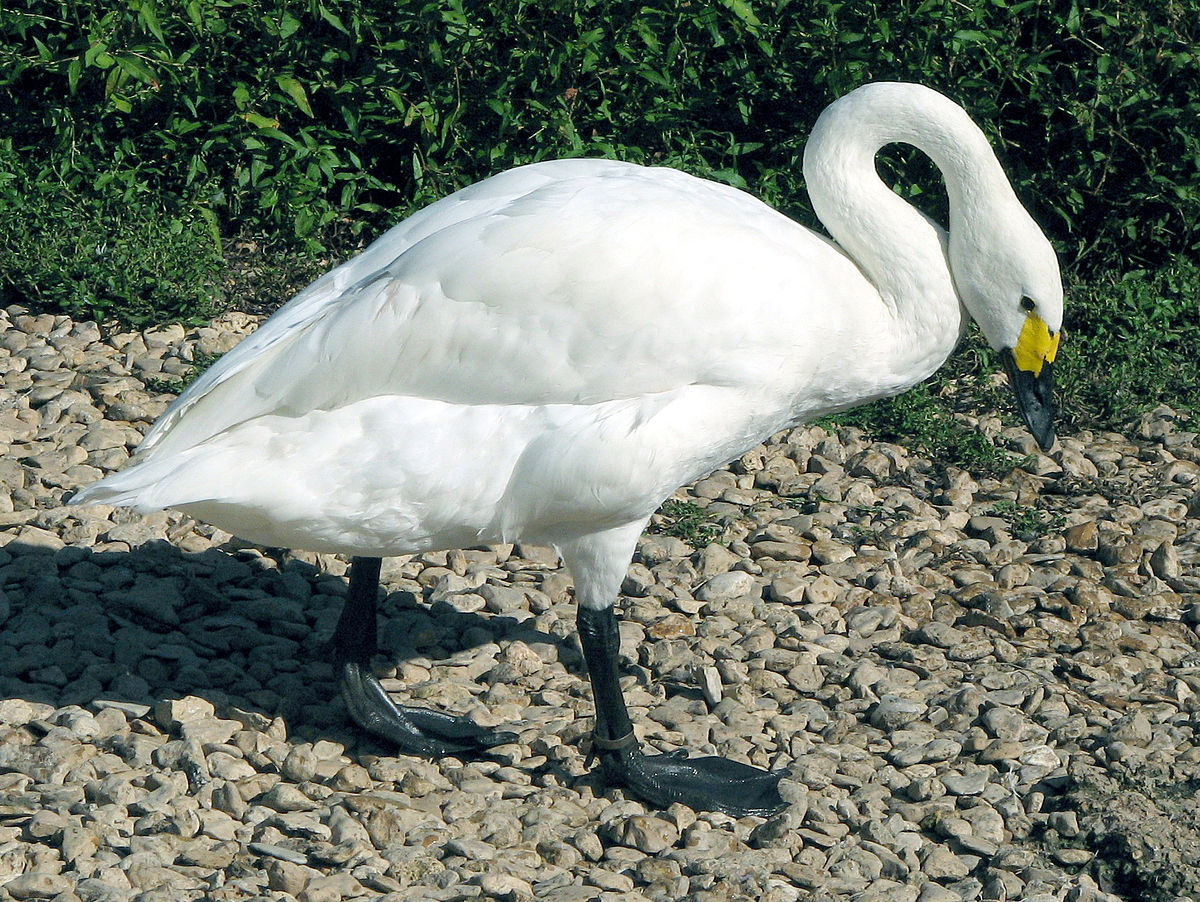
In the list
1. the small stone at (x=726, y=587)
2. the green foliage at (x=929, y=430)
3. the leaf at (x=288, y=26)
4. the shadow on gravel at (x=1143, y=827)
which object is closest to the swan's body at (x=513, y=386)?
the small stone at (x=726, y=587)

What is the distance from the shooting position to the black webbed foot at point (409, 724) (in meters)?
4.12

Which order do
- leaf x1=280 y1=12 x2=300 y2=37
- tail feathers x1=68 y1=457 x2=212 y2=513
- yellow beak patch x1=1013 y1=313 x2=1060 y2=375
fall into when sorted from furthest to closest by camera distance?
leaf x1=280 y1=12 x2=300 y2=37, yellow beak patch x1=1013 y1=313 x2=1060 y2=375, tail feathers x1=68 y1=457 x2=212 y2=513

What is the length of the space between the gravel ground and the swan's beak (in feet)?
2.37

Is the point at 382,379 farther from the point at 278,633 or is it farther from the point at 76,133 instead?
the point at 76,133

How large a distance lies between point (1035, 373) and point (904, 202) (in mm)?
608

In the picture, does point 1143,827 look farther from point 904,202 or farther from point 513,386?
point 513,386

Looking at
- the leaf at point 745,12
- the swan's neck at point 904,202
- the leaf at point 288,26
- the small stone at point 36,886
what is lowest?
the small stone at point 36,886

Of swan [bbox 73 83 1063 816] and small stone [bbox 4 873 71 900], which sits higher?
swan [bbox 73 83 1063 816]

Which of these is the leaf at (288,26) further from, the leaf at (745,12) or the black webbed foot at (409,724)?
the black webbed foot at (409,724)

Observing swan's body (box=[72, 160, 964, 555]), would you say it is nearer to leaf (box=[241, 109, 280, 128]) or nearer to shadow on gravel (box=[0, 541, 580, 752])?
shadow on gravel (box=[0, 541, 580, 752])

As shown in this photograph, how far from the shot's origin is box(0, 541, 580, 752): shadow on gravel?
4.28m

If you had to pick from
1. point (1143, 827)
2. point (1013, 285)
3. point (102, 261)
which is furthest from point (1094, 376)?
point (102, 261)

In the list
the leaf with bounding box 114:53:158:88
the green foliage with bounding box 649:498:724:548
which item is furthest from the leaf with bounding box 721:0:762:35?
the leaf with bounding box 114:53:158:88

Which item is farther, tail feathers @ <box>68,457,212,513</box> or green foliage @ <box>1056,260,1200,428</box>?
green foliage @ <box>1056,260,1200,428</box>
